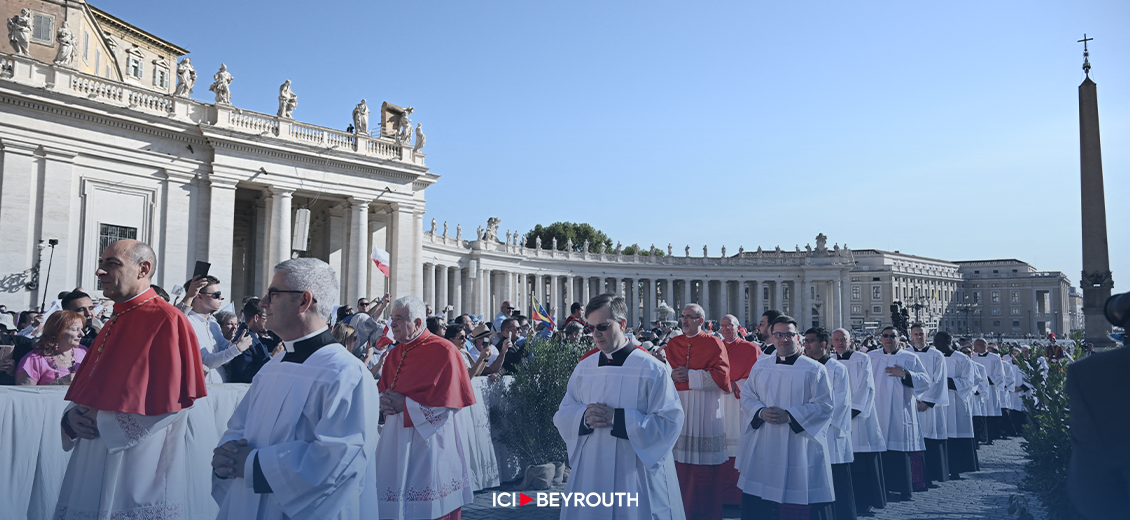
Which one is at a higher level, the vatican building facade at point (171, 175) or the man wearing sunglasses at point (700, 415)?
the vatican building facade at point (171, 175)

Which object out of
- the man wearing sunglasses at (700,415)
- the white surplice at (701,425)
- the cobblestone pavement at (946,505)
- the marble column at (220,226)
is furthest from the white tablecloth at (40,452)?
the marble column at (220,226)

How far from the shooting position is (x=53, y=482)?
6609 millimetres

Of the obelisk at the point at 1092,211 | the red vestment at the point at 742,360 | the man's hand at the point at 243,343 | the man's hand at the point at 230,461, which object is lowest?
the man's hand at the point at 230,461

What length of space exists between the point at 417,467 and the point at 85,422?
2.68m

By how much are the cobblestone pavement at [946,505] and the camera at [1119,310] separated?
7358 mm

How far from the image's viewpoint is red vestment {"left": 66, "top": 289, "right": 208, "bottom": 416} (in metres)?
4.55

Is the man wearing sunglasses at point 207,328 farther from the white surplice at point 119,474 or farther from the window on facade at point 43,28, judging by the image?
the window on facade at point 43,28

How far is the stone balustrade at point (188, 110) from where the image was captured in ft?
81.6

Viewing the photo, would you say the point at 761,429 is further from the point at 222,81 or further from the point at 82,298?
the point at 222,81

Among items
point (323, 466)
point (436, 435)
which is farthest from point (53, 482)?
point (323, 466)

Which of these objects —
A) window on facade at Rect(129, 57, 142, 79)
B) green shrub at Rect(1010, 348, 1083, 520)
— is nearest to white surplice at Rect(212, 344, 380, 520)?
green shrub at Rect(1010, 348, 1083, 520)

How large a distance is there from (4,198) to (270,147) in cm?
950

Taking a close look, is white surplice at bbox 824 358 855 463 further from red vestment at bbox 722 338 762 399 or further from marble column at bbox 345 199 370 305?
marble column at bbox 345 199 370 305

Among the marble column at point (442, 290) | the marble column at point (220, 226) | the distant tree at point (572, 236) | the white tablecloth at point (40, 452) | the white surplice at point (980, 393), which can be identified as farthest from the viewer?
the distant tree at point (572, 236)
